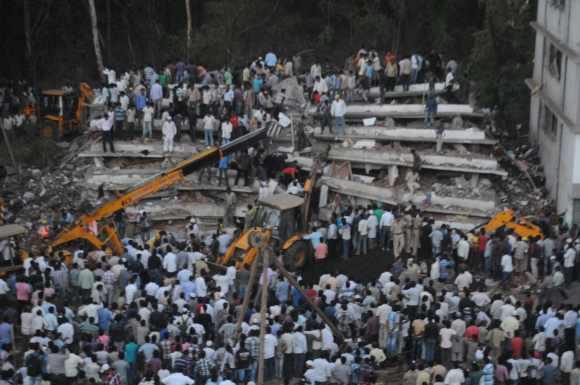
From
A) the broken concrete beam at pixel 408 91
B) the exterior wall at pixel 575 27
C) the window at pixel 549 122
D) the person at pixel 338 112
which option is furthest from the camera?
the broken concrete beam at pixel 408 91

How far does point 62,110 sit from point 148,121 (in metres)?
3.77

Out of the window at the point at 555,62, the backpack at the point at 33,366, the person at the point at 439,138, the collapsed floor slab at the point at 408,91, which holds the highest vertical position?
the window at the point at 555,62

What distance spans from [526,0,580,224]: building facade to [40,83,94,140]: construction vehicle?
1348 cm

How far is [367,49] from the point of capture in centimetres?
4638

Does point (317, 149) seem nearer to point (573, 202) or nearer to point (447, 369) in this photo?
point (573, 202)

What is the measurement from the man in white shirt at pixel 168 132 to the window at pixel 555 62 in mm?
10655

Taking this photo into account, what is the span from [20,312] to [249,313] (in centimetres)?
535

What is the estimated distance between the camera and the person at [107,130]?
37.8m

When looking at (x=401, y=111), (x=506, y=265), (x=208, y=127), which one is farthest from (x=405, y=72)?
(x=506, y=265)

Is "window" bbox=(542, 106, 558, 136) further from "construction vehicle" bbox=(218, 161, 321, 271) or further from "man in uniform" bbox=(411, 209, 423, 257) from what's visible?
"construction vehicle" bbox=(218, 161, 321, 271)

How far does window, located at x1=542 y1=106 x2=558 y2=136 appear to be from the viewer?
37047 millimetres

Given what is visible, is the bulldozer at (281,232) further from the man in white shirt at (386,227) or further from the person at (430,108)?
the person at (430,108)

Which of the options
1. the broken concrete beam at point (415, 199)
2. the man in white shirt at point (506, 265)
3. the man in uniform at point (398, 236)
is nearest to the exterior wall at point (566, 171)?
the broken concrete beam at point (415, 199)

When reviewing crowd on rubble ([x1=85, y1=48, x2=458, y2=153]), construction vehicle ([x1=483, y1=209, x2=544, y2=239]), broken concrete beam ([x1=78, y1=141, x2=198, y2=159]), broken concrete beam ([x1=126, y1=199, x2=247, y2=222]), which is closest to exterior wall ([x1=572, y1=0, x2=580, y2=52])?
construction vehicle ([x1=483, y1=209, x2=544, y2=239])
